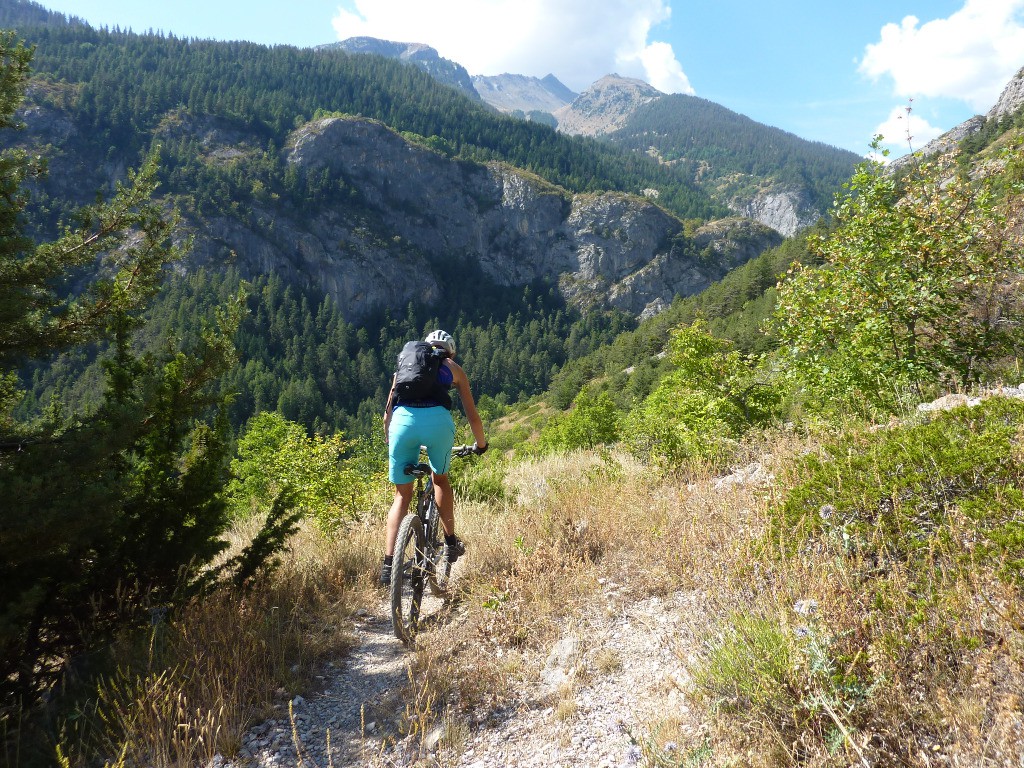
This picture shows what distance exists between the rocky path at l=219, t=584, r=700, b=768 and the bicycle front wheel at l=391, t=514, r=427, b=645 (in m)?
0.27

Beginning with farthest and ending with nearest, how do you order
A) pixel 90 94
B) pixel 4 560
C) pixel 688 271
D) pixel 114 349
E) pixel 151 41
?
pixel 151 41 < pixel 688 271 < pixel 90 94 < pixel 114 349 < pixel 4 560

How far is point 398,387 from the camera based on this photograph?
392cm

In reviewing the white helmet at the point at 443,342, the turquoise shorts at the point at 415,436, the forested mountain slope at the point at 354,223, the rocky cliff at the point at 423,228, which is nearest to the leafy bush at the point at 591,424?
the white helmet at the point at 443,342

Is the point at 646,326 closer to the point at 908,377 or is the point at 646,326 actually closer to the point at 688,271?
the point at 688,271

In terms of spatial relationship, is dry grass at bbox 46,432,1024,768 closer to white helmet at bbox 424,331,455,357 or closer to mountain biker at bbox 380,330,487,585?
mountain biker at bbox 380,330,487,585

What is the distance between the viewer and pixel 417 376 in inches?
Answer: 154

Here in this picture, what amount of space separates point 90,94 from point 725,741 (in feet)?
704

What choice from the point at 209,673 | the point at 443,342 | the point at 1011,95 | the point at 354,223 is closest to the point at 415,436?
the point at 443,342

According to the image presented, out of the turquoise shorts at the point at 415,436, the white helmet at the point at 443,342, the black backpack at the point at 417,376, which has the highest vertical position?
the white helmet at the point at 443,342

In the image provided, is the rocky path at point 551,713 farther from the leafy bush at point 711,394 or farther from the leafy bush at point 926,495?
the leafy bush at point 711,394

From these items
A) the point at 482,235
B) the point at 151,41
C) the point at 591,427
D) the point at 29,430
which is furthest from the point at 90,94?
the point at 29,430

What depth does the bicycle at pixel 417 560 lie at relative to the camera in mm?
3727

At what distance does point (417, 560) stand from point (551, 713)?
168 cm

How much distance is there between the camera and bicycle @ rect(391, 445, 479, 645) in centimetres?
373
